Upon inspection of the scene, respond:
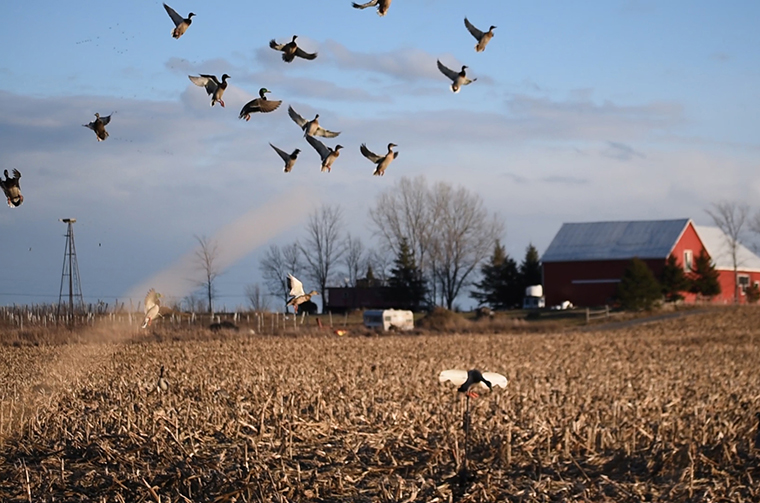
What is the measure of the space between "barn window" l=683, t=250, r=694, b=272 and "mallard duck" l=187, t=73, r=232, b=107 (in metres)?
61.4

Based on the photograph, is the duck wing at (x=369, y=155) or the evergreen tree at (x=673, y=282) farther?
the evergreen tree at (x=673, y=282)

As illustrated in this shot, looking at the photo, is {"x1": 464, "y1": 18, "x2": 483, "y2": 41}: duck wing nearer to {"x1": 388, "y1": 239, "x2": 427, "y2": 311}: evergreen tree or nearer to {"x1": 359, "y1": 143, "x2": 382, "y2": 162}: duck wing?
{"x1": 359, "y1": 143, "x2": 382, "y2": 162}: duck wing

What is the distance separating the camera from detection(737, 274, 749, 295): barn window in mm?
73625

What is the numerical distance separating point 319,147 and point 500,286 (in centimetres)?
6584

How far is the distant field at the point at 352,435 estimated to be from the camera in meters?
8.47

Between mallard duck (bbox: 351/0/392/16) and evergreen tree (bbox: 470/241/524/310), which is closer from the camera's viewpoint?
mallard duck (bbox: 351/0/392/16)

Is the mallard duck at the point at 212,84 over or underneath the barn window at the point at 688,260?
underneath

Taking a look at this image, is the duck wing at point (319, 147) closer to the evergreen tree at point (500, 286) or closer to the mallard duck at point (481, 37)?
the mallard duck at point (481, 37)

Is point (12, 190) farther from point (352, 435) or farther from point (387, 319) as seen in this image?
point (387, 319)

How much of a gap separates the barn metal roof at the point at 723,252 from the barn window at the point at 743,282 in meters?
0.62

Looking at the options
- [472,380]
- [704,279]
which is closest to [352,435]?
[472,380]

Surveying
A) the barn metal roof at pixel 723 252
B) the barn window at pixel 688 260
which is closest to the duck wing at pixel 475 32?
the barn window at pixel 688 260

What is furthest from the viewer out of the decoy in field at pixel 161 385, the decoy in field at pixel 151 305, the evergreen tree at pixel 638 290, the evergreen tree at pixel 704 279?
the evergreen tree at pixel 704 279

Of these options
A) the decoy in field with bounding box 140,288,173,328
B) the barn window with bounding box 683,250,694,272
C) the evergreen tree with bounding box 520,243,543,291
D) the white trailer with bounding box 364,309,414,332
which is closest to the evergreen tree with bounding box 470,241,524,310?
the evergreen tree with bounding box 520,243,543,291
